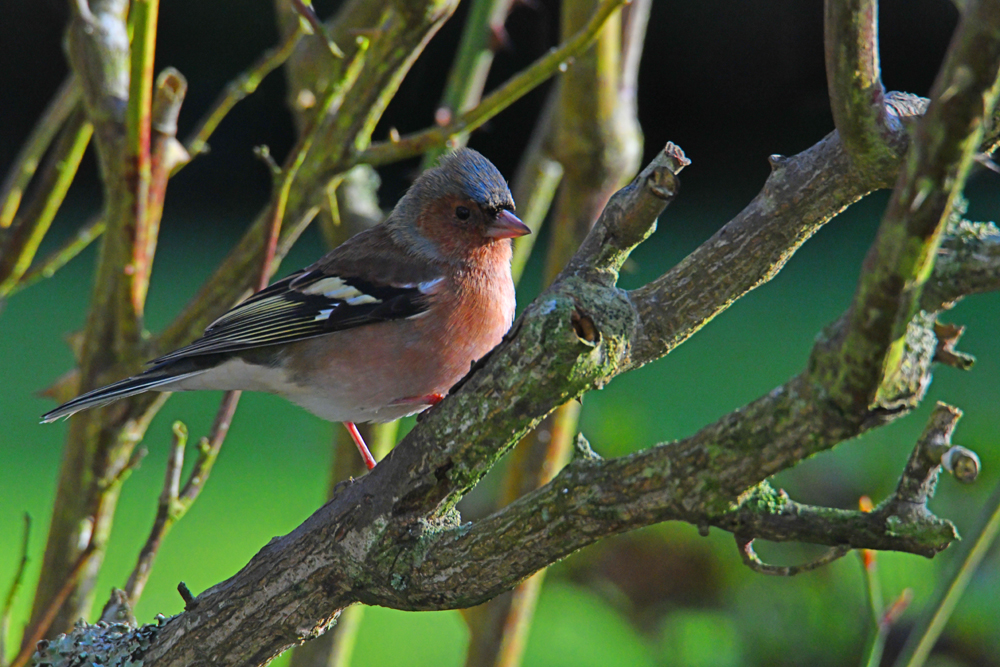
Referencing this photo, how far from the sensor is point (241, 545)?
5.06m

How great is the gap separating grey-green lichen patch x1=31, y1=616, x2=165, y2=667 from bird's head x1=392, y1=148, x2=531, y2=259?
1.28m

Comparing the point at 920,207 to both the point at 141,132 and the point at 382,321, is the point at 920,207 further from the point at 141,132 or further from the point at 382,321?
the point at 141,132

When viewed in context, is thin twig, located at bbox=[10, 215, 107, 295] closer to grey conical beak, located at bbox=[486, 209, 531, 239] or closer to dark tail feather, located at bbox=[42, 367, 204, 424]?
dark tail feather, located at bbox=[42, 367, 204, 424]

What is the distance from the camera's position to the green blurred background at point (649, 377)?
142 inches

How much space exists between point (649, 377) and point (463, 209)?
4713mm

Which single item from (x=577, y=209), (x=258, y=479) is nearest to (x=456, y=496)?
(x=577, y=209)

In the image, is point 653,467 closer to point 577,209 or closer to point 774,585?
point 577,209

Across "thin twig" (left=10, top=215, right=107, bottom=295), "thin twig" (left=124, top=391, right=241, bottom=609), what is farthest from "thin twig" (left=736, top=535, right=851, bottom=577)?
"thin twig" (left=10, top=215, right=107, bottom=295)

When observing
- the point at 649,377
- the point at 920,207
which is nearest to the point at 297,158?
the point at 920,207

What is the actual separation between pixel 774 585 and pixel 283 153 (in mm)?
6748

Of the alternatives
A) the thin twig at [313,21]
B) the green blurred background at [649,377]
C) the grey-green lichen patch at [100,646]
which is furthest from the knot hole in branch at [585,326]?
the green blurred background at [649,377]

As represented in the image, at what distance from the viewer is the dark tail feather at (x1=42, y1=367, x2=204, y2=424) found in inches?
77.5

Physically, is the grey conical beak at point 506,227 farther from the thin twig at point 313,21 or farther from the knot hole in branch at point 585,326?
the knot hole in branch at point 585,326

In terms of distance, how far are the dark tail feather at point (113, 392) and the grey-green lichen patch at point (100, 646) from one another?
1.55ft
